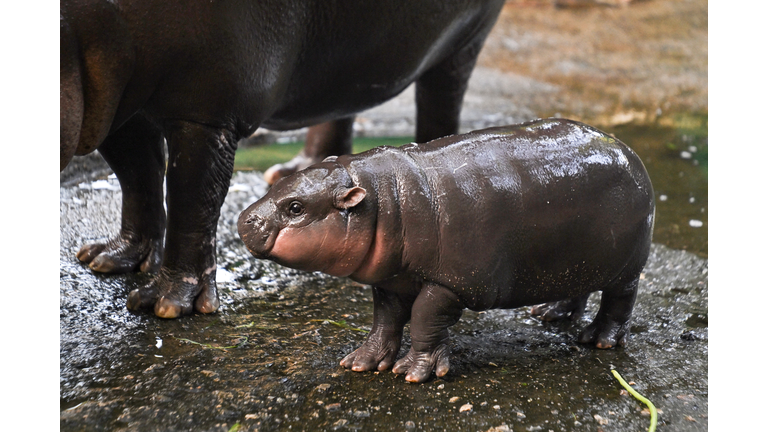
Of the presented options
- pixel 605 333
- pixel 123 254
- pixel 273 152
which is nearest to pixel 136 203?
pixel 123 254

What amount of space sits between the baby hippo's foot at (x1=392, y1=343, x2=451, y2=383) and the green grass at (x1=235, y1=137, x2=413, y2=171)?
11.2 ft

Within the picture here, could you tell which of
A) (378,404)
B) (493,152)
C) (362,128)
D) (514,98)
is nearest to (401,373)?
(378,404)

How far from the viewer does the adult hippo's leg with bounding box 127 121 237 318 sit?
3.22 m

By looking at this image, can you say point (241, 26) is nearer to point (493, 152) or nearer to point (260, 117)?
point (260, 117)

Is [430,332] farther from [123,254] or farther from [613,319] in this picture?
[123,254]

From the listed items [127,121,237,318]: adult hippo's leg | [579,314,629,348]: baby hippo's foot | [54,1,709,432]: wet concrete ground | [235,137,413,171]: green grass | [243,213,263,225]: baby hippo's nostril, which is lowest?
[235,137,413,171]: green grass

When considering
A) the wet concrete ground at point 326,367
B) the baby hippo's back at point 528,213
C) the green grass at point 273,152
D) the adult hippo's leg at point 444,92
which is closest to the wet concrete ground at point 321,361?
the wet concrete ground at point 326,367

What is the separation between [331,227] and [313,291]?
1.24m

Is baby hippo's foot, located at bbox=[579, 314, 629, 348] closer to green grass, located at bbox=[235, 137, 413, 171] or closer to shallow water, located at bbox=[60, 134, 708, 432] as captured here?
shallow water, located at bbox=[60, 134, 708, 432]

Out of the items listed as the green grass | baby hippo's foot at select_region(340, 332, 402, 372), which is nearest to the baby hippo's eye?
baby hippo's foot at select_region(340, 332, 402, 372)

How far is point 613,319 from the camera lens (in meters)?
3.22

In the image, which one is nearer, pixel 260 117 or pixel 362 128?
pixel 260 117

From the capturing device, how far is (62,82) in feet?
8.97

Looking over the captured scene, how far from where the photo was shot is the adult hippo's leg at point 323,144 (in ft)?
18.2
